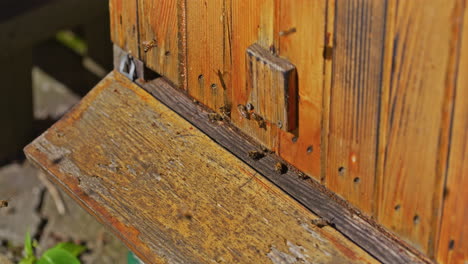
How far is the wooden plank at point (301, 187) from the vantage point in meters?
2.57

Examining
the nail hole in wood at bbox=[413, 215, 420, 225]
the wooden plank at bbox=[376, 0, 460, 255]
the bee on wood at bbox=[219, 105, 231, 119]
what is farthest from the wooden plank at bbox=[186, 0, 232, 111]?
the nail hole in wood at bbox=[413, 215, 420, 225]

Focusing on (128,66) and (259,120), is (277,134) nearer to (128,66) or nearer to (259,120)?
(259,120)

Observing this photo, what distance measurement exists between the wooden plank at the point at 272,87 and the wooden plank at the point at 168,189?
9.0 inches

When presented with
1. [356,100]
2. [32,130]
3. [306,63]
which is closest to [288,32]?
[306,63]

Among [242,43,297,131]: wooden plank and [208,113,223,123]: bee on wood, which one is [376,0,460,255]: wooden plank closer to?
[242,43,297,131]: wooden plank

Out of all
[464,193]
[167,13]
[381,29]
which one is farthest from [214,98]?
[464,193]

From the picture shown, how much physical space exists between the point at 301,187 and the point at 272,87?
0.36m

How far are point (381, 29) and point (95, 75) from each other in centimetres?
464

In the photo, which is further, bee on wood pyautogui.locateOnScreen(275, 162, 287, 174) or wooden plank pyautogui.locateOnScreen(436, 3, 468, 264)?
bee on wood pyautogui.locateOnScreen(275, 162, 287, 174)

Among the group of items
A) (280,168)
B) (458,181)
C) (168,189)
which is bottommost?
(168,189)

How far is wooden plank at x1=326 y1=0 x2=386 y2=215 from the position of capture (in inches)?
92.9

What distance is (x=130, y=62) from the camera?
11.4 ft

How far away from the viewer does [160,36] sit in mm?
3254

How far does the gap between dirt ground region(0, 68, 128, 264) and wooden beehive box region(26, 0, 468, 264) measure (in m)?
1.90
